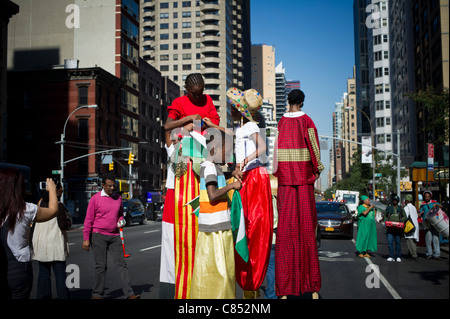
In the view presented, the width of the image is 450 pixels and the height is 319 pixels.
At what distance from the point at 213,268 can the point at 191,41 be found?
11558 cm

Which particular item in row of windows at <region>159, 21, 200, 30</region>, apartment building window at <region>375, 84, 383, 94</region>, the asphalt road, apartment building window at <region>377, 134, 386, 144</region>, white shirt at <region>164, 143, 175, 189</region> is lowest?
the asphalt road

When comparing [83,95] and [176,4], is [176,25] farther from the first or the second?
[83,95]

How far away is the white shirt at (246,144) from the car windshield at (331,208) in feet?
56.0

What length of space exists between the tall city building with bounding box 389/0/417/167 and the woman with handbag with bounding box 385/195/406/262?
46.8 meters

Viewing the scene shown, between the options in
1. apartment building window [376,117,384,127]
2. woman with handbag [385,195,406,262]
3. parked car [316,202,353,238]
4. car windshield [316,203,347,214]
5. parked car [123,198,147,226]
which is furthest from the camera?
apartment building window [376,117,384,127]

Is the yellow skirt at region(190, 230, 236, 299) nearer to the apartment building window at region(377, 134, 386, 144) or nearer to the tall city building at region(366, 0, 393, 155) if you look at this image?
the tall city building at region(366, 0, 393, 155)

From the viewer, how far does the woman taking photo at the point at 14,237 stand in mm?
3994

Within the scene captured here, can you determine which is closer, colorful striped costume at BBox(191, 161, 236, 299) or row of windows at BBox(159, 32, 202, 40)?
colorful striped costume at BBox(191, 161, 236, 299)

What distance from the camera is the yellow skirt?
405cm

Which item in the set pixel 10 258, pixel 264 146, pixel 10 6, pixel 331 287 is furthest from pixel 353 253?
pixel 10 6

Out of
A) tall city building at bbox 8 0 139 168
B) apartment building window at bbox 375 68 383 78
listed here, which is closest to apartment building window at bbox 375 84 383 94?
apartment building window at bbox 375 68 383 78

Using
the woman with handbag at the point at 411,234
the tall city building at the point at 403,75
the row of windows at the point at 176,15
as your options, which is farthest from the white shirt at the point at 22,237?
the row of windows at the point at 176,15

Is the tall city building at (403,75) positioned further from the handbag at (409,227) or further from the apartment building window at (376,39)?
the handbag at (409,227)
